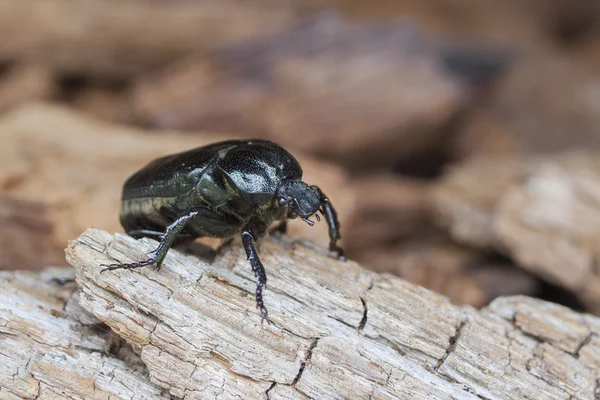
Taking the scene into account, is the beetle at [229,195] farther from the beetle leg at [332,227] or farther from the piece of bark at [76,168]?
the piece of bark at [76,168]

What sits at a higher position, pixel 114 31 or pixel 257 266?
pixel 114 31

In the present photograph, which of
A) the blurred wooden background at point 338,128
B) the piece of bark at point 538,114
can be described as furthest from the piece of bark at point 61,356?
the piece of bark at point 538,114

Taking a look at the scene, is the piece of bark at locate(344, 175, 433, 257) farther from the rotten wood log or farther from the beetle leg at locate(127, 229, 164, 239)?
the beetle leg at locate(127, 229, 164, 239)

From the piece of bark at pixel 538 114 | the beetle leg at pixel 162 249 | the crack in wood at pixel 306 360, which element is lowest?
the crack in wood at pixel 306 360

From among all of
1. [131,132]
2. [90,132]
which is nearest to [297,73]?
[131,132]

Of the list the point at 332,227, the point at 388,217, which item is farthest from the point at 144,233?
the point at 388,217

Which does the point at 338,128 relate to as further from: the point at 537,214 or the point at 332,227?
the point at 332,227
